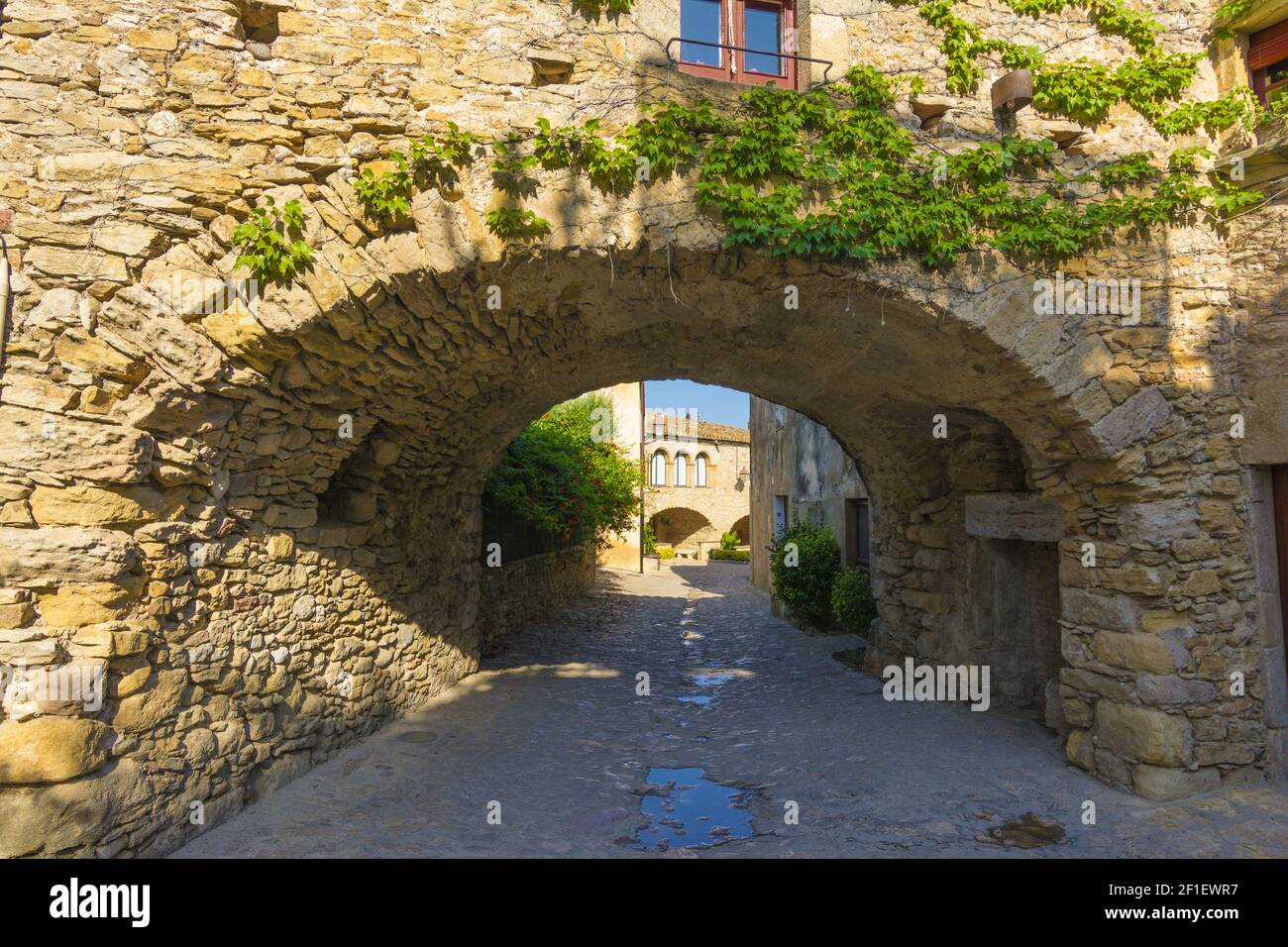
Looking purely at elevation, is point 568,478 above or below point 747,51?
below

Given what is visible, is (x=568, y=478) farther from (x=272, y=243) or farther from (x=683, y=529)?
(x=683, y=529)

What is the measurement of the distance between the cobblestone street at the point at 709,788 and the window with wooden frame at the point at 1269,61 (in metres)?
4.19

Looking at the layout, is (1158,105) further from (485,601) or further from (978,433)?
(485,601)

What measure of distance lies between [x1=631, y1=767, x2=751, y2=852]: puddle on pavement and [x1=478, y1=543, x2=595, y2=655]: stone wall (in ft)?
12.9

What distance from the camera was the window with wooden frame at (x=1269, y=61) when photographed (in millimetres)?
4492

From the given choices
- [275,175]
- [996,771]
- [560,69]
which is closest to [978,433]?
[996,771]

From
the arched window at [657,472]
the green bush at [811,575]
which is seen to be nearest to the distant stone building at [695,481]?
the arched window at [657,472]

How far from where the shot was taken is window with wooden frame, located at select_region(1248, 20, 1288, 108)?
449cm

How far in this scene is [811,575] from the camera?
10.3 metres

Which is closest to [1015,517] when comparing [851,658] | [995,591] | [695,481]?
[995,591]

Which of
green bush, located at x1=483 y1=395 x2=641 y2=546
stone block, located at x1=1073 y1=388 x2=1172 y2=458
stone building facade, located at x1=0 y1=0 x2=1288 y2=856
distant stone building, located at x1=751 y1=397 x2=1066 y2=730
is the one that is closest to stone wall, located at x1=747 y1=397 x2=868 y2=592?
distant stone building, located at x1=751 y1=397 x2=1066 y2=730

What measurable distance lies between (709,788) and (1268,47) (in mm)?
5771

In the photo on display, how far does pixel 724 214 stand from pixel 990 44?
7.02ft

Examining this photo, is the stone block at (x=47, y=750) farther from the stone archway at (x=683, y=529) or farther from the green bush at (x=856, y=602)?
the stone archway at (x=683, y=529)
